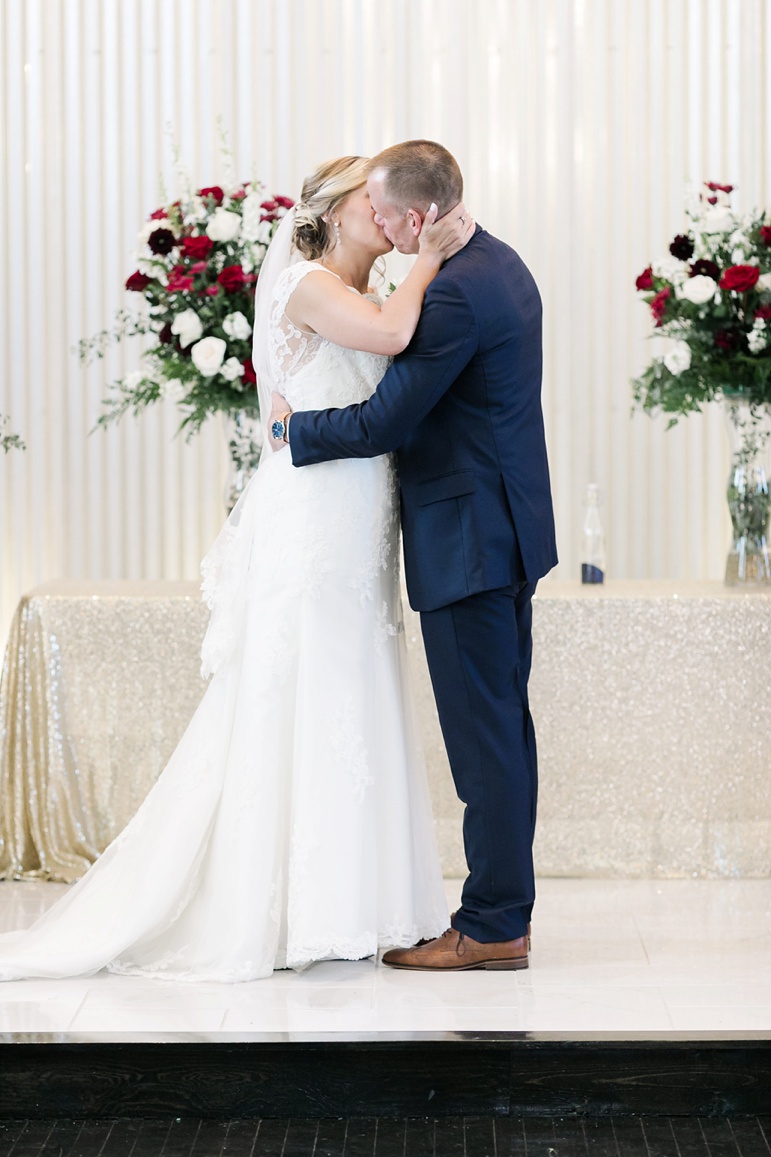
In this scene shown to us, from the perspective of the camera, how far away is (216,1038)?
8.72ft

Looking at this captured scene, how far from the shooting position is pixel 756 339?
3898 millimetres

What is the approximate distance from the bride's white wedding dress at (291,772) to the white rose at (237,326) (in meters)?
0.92

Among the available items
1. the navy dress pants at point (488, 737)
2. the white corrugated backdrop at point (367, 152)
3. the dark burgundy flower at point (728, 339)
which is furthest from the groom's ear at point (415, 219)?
the white corrugated backdrop at point (367, 152)

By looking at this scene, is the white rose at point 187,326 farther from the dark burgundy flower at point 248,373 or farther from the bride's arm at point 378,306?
the bride's arm at point 378,306

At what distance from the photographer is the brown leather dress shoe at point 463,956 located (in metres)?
3.06

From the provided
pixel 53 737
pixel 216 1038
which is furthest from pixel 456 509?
pixel 53 737

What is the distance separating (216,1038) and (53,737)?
5.19 feet

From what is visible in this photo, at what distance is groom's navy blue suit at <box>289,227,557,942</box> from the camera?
9.29 ft

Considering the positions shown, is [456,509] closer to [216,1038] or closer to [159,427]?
[216,1038]

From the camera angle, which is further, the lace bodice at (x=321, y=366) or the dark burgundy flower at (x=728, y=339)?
the dark burgundy flower at (x=728, y=339)

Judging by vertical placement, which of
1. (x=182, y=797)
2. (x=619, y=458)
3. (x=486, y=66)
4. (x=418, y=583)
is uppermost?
(x=486, y=66)

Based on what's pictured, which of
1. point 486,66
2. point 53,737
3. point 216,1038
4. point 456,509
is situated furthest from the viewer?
point 486,66

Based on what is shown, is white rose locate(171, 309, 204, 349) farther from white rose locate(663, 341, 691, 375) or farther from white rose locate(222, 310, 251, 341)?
white rose locate(663, 341, 691, 375)

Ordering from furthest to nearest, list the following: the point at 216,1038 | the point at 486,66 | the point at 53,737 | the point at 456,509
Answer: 1. the point at 486,66
2. the point at 53,737
3. the point at 456,509
4. the point at 216,1038
